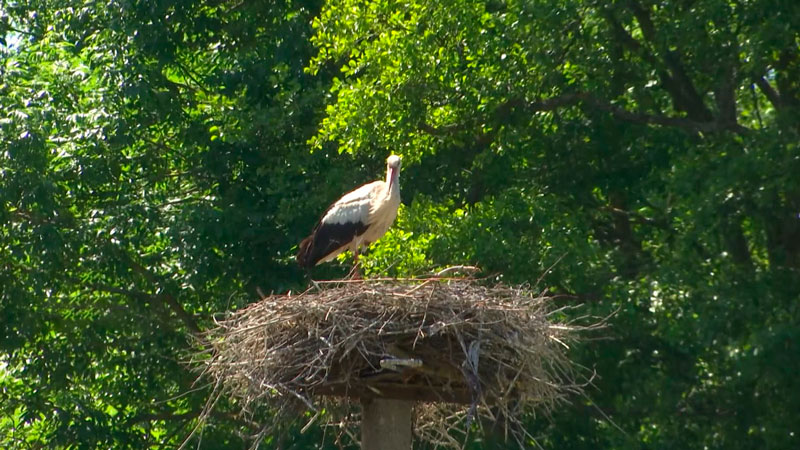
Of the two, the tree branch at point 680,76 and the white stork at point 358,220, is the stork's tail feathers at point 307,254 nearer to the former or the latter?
the white stork at point 358,220

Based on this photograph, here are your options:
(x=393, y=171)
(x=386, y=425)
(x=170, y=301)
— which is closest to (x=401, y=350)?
(x=386, y=425)

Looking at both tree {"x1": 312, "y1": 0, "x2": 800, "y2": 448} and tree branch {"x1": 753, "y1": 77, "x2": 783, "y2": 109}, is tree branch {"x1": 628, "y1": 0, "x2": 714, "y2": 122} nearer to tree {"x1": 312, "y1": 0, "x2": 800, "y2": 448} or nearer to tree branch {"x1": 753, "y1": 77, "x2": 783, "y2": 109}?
tree {"x1": 312, "y1": 0, "x2": 800, "y2": 448}

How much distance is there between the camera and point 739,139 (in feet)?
45.9

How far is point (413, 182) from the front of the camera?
1547 centimetres

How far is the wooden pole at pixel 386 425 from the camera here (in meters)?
8.98

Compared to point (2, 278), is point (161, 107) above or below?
above

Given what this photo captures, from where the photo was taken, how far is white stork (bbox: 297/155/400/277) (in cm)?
1228

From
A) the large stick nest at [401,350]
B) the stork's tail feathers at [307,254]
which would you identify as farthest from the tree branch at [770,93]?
the large stick nest at [401,350]

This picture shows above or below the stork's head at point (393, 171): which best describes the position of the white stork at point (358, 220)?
below

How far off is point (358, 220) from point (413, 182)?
10.4 ft

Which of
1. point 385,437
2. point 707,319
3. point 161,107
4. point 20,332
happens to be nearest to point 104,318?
point 20,332

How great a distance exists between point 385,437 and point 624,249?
7.33 metres

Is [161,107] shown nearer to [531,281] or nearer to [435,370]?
[531,281]

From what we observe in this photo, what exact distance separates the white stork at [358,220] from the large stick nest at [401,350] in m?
3.10
